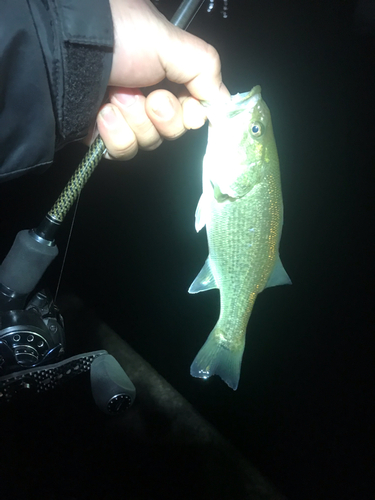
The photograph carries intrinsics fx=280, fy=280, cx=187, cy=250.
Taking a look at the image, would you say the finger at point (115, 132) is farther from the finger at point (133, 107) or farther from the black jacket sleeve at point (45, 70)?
the black jacket sleeve at point (45, 70)

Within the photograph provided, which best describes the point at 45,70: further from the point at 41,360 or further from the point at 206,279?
the point at 41,360


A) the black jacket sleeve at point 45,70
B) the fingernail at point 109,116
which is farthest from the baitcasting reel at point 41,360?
the fingernail at point 109,116

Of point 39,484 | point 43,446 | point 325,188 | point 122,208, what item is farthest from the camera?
point 122,208

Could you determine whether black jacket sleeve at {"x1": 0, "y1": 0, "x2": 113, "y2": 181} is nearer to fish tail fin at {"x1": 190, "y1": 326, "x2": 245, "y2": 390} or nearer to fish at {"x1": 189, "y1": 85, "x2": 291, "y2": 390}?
fish at {"x1": 189, "y1": 85, "x2": 291, "y2": 390}

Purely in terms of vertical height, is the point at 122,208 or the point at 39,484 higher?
the point at 122,208

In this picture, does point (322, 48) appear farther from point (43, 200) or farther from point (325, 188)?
point (43, 200)

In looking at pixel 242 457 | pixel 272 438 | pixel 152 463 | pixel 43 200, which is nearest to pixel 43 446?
pixel 152 463
